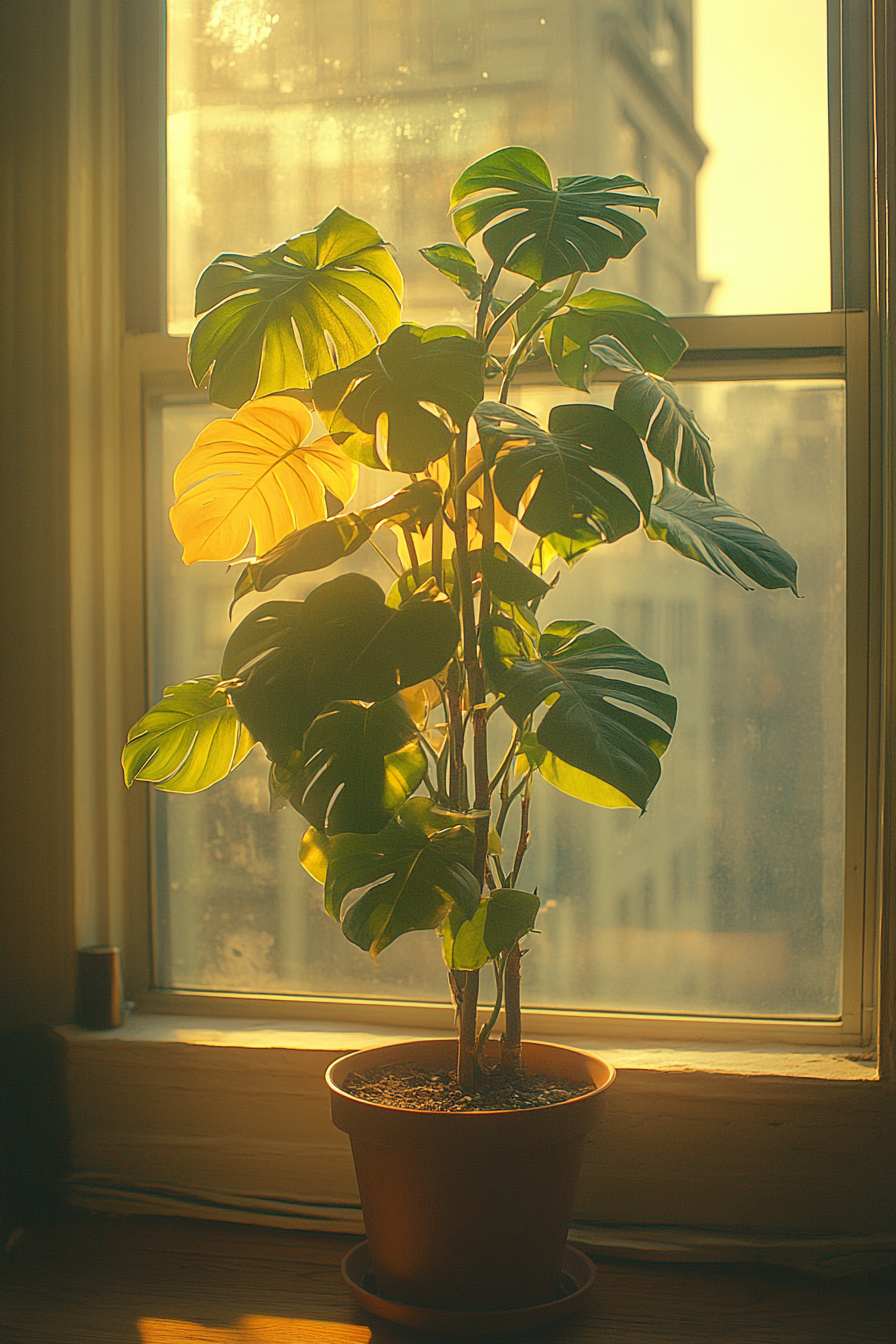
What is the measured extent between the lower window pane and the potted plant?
12.1 inches

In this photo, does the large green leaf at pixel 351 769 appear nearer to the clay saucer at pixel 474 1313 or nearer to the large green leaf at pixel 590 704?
the large green leaf at pixel 590 704

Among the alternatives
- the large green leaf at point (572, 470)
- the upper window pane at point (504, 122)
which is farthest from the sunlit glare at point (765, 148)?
the large green leaf at point (572, 470)

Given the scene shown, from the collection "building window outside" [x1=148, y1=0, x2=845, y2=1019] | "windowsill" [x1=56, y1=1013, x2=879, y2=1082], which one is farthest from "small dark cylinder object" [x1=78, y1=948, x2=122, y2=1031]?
"building window outside" [x1=148, y1=0, x2=845, y2=1019]

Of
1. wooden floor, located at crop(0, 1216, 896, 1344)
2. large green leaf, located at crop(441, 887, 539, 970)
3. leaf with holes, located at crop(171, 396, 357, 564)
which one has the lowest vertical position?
wooden floor, located at crop(0, 1216, 896, 1344)

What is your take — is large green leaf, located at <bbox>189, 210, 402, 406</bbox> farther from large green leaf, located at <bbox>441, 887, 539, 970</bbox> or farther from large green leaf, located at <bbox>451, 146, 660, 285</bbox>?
large green leaf, located at <bbox>441, 887, 539, 970</bbox>

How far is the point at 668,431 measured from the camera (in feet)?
3.38

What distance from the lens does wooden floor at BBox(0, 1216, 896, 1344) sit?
1136mm

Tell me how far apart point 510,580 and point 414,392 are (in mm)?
205

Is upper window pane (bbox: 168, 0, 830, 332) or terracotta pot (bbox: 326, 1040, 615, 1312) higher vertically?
upper window pane (bbox: 168, 0, 830, 332)

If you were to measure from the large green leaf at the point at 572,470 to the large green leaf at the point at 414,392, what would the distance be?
42mm

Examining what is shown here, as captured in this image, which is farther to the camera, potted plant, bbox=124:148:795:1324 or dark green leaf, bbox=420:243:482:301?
dark green leaf, bbox=420:243:482:301

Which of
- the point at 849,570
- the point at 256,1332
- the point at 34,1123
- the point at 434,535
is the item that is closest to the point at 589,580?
the point at 849,570

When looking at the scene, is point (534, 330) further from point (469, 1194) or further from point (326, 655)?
point (469, 1194)

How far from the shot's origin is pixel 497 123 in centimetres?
154
